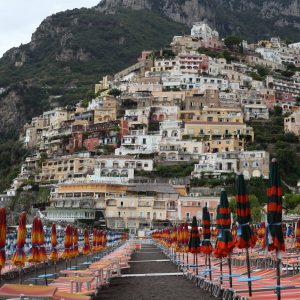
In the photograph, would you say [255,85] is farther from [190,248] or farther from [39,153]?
[190,248]

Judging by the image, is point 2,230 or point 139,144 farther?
point 139,144

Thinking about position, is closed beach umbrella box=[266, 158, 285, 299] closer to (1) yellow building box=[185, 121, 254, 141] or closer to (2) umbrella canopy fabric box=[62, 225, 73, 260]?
(2) umbrella canopy fabric box=[62, 225, 73, 260]

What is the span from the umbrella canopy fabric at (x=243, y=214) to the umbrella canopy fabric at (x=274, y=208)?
2.02 meters

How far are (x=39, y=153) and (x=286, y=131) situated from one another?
44.5 m

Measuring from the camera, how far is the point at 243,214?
15.4 m

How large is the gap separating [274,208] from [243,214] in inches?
103

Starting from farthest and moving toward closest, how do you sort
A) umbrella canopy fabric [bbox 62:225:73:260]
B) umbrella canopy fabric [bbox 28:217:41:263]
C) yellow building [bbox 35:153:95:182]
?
1. yellow building [bbox 35:153:95:182]
2. umbrella canopy fabric [bbox 62:225:73:260]
3. umbrella canopy fabric [bbox 28:217:41:263]

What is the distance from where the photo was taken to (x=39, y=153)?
108m

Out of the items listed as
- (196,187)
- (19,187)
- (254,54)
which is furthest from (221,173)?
(254,54)

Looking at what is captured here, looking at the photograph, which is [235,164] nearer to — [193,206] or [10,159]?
[193,206]

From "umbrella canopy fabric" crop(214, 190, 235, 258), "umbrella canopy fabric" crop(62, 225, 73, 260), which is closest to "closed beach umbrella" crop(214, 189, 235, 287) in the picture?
"umbrella canopy fabric" crop(214, 190, 235, 258)

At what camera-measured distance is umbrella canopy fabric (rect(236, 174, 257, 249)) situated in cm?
1534

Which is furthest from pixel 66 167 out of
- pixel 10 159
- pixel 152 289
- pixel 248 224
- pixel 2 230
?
pixel 248 224

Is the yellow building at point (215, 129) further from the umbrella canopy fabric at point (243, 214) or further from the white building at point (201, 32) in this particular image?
the umbrella canopy fabric at point (243, 214)
